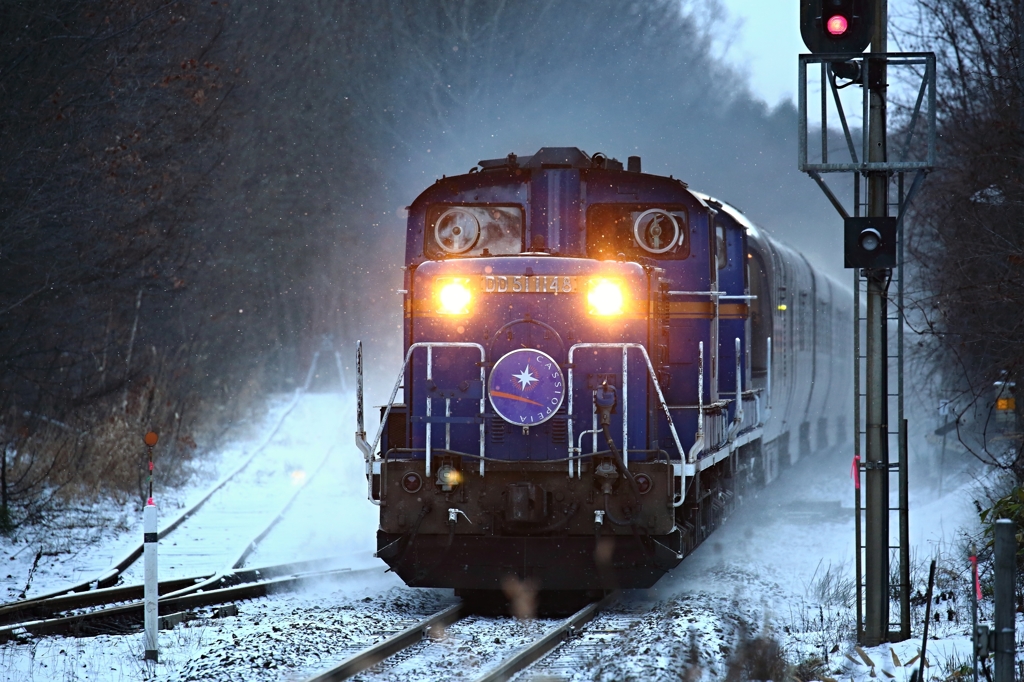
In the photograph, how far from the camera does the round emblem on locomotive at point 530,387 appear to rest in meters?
8.59

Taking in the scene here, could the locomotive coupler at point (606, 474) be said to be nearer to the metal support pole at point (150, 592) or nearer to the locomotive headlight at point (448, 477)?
the locomotive headlight at point (448, 477)

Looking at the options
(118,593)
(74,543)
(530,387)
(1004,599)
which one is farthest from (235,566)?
(1004,599)

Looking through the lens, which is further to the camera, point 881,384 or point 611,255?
point 611,255

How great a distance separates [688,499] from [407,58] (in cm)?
2669

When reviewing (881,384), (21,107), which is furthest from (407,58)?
(881,384)

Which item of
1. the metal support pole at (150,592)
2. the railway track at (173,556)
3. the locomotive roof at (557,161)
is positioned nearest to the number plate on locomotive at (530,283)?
the locomotive roof at (557,161)

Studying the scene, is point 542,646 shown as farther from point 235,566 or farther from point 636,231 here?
point 235,566

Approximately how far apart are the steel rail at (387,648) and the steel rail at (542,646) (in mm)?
747

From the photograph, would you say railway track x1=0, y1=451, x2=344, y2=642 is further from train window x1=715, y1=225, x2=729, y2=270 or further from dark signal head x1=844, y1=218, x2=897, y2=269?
dark signal head x1=844, y1=218, x2=897, y2=269

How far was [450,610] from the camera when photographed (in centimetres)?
856

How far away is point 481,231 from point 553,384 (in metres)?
1.44

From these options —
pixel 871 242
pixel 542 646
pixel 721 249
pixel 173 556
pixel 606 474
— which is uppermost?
pixel 721 249

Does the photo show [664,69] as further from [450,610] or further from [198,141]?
[450,610]

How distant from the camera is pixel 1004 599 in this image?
15.5 feet
